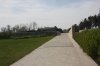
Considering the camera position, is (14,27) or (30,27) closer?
(14,27)

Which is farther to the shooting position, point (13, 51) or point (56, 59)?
point (13, 51)

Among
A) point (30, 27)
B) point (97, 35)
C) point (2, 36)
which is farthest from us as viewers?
point (30, 27)

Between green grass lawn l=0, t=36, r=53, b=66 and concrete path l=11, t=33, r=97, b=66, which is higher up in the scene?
concrete path l=11, t=33, r=97, b=66

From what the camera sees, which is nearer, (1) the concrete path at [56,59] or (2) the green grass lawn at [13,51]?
(1) the concrete path at [56,59]

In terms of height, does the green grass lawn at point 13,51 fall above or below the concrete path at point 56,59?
below

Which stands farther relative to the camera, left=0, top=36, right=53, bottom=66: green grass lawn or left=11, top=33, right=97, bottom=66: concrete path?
left=0, top=36, right=53, bottom=66: green grass lawn

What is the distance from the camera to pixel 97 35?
15297 mm

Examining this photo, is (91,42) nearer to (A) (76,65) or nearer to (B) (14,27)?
(A) (76,65)

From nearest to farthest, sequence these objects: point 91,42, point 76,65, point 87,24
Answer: point 76,65 < point 91,42 < point 87,24

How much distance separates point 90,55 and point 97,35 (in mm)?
2331

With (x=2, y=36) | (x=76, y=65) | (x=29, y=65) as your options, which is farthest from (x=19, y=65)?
(x=2, y=36)

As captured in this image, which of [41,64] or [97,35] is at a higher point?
[97,35]

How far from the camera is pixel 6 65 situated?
14.0 meters

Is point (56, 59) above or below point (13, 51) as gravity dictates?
above
